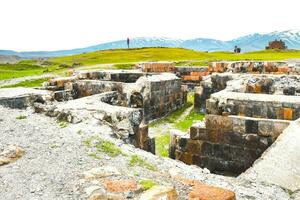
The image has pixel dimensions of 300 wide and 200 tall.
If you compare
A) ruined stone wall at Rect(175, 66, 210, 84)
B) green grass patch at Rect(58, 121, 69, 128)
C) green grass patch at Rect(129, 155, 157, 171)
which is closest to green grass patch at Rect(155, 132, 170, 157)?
green grass patch at Rect(58, 121, 69, 128)

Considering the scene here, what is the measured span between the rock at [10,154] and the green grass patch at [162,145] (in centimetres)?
507

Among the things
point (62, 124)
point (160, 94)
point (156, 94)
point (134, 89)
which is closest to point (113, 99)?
point (134, 89)

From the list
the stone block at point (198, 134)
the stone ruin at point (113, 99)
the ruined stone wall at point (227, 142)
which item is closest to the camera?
the stone ruin at point (113, 99)

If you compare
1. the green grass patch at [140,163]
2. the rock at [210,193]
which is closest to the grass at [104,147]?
the green grass patch at [140,163]

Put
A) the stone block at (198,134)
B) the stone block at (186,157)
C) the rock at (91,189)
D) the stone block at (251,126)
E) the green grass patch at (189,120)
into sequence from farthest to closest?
the green grass patch at (189,120), the stone block at (186,157), the stone block at (198,134), the stone block at (251,126), the rock at (91,189)

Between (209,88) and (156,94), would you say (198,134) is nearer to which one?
(156,94)

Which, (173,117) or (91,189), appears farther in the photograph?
(173,117)

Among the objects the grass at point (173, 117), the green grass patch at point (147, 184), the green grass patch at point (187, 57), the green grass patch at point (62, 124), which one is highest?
the green grass patch at point (187, 57)

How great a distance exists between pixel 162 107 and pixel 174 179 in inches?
395

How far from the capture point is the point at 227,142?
29.5 feet

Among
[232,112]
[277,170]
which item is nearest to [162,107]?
[232,112]

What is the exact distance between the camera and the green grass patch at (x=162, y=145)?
10.4 m

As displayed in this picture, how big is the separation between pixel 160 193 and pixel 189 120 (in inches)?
405

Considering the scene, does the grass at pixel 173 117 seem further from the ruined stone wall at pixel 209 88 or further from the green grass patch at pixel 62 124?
the green grass patch at pixel 62 124
